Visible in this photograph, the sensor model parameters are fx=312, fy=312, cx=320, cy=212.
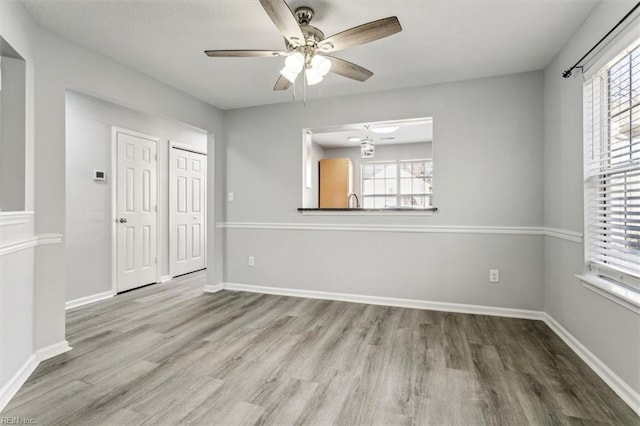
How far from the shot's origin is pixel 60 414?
1.61 meters

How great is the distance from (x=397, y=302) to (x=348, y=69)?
2.41m

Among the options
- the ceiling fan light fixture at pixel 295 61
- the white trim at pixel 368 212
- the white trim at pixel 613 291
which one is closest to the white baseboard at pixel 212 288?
the white trim at pixel 368 212

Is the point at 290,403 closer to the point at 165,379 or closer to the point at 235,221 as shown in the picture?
the point at 165,379

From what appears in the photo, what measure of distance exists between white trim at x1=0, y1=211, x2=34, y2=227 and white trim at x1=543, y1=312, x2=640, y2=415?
354 cm

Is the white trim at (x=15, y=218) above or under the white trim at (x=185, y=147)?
under

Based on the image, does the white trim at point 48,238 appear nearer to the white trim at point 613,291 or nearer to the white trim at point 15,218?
the white trim at point 15,218

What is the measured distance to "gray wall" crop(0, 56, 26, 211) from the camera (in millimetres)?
1981

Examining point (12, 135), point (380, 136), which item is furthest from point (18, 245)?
point (380, 136)

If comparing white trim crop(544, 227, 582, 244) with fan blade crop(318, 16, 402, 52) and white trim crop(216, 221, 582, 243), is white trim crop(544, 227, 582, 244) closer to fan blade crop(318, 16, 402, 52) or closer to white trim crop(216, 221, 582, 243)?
white trim crop(216, 221, 582, 243)

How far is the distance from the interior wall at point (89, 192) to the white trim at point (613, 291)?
13.2 feet

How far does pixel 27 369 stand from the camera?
199 centimetres

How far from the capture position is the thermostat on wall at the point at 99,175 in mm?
3654

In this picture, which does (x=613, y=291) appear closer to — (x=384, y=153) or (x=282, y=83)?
(x=282, y=83)

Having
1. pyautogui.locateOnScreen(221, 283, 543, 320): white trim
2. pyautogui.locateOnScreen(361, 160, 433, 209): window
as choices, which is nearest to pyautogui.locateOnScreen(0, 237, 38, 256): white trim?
pyautogui.locateOnScreen(221, 283, 543, 320): white trim
